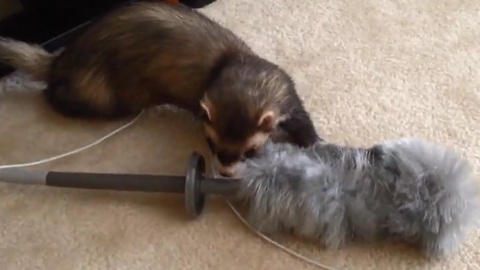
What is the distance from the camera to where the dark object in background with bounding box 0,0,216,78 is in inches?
67.1

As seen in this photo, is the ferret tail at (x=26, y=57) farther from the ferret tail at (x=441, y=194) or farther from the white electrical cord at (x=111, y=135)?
the ferret tail at (x=441, y=194)

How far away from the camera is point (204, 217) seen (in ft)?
4.36

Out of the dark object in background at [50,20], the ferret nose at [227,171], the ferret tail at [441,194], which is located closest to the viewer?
the ferret tail at [441,194]

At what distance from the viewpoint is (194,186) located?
128 centimetres

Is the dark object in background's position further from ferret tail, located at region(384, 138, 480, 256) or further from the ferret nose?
ferret tail, located at region(384, 138, 480, 256)

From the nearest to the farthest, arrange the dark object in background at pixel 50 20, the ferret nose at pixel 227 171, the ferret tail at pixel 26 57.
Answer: the ferret nose at pixel 227 171, the ferret tail at pixel 26 57, the dark object in background at pixel 50 20

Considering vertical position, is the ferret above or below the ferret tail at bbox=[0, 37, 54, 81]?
above

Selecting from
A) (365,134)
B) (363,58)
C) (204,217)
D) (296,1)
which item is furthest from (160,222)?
(296,1)

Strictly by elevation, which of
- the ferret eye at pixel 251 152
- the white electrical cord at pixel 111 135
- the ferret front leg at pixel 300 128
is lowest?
the white electrical cord at pixel 111 135

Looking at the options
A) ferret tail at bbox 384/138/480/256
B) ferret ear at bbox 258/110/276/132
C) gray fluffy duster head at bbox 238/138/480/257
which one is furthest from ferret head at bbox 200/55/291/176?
ferret tail at bbox 384/138/480/256

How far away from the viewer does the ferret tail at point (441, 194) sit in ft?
3.88

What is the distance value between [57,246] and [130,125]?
33cm

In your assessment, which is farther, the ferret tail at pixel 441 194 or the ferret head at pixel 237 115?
the ferret head at pixel 237 115

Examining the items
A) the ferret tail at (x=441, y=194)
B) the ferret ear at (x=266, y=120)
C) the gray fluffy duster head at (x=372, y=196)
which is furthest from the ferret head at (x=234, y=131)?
the ferret tail at (x=441, y=194)
